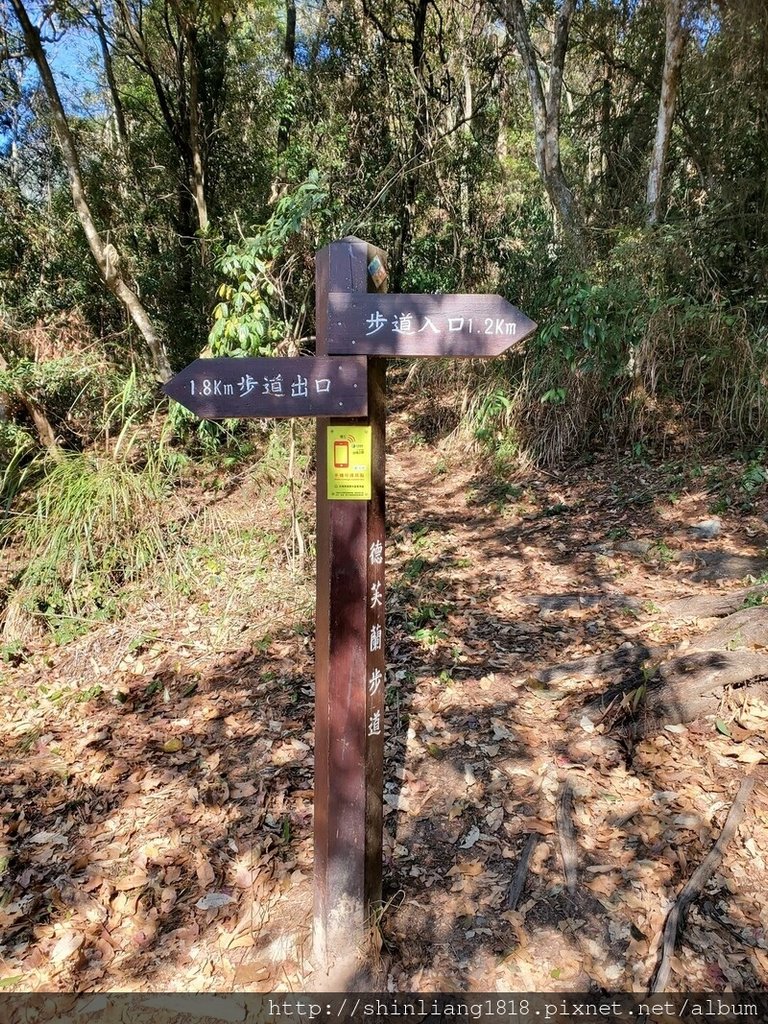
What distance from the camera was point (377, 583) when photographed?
204 centimetres

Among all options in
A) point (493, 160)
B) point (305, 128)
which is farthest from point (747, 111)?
point (305, 128)

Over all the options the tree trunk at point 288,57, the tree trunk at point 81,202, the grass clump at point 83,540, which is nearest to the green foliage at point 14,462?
the grass clump at point 83,540

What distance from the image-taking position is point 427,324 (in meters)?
1.81

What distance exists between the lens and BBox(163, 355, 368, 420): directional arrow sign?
1.86 m

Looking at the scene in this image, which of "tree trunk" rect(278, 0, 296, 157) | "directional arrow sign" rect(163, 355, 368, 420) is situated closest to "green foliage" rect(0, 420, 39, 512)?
"directional arrow sign" rect(163, 355, 368, 420)

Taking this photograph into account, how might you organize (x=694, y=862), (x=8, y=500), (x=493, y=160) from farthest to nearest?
(x=493, y=160) → (x=8, y=500) → (x=694, y=862)

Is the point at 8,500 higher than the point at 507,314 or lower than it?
lower

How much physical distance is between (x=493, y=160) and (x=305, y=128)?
2.71 m

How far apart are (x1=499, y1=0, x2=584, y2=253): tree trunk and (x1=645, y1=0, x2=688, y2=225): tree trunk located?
32.5 inches

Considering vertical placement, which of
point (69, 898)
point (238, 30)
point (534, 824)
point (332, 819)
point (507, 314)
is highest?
point (238, 30)

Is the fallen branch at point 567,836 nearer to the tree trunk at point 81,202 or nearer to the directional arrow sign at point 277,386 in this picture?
the directional arrow sign at point 277,386

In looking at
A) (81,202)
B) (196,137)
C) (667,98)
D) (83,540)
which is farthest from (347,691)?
(196,137)

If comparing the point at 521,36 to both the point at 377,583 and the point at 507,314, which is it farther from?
the point at 377,583

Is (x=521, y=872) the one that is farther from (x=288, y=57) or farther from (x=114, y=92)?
(x=114, y=92)
